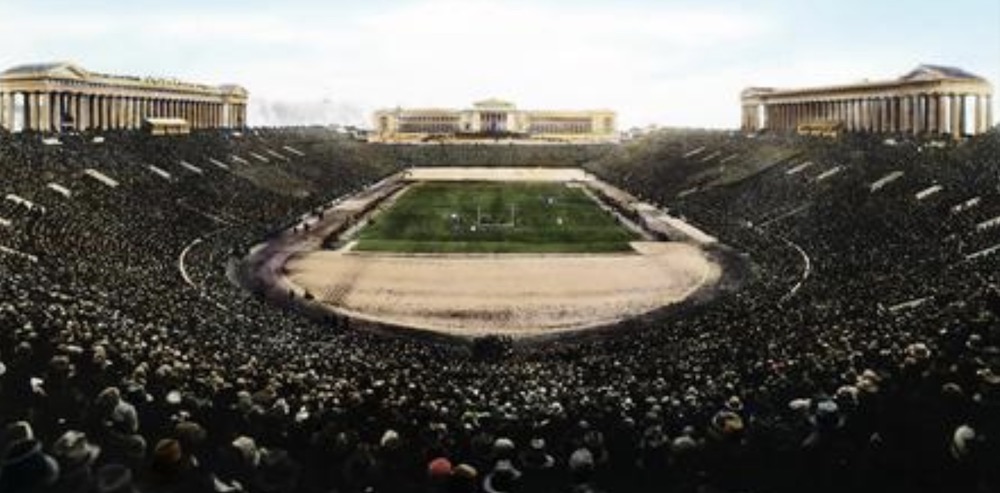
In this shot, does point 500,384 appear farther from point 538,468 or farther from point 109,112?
point 109,112

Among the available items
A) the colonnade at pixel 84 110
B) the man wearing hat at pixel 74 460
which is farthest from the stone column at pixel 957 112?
the man wearing hat at pixel 74 460

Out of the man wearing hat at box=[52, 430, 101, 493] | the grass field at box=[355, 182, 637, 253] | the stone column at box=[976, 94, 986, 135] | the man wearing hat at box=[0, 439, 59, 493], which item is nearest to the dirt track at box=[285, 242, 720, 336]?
the grass field at box=[355, 182, 637, 253]

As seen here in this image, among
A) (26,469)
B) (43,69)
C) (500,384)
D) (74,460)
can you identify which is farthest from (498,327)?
(43,69)

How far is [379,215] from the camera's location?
77750mm

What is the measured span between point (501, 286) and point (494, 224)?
79.5ft

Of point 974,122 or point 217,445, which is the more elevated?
point 974,122

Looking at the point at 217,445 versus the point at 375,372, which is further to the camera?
the point at 375,372

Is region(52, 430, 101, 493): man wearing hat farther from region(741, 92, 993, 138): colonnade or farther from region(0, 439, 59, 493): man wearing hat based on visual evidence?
region(741, 92, 993, 138): colonnade

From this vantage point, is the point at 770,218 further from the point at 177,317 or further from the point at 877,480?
the point at 877,480

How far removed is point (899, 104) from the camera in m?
127

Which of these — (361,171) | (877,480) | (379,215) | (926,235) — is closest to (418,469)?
(877,480)

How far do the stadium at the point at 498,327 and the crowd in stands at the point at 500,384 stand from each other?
72 millimetres

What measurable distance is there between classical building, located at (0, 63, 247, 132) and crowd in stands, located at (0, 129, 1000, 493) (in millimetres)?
68452

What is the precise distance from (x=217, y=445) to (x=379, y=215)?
203 feet
